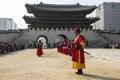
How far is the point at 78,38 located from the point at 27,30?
5077cm

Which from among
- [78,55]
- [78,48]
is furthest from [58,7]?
[78,55]

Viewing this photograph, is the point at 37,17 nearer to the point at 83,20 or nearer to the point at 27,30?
the point at 27,30

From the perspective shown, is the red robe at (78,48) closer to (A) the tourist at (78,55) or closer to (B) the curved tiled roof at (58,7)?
(A) the tourist at (78,55)

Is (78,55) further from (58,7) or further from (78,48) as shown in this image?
(58,7)

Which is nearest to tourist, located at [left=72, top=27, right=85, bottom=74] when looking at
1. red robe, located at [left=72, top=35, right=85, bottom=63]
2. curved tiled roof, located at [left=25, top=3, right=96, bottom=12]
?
red robe, located at [left=72, top=35, right=85, bottom=63]

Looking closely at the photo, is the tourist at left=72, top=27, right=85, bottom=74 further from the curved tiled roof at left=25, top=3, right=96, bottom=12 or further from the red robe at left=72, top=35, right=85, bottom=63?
the curved tiled roof at left=25, top=3, right=96, bottom=12

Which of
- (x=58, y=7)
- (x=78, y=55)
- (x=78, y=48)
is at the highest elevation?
(x=58, y=7)

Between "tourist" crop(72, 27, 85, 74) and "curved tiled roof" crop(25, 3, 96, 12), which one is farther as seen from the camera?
"curved tiled roof" crop(25, 3, 96, 12)

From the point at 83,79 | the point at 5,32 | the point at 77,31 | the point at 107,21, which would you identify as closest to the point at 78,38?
the point at 77,31

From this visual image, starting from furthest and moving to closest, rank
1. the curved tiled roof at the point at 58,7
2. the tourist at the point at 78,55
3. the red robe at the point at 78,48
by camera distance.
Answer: the curved tiled roof at the point at 58,7 → the red robe at the point at 78,48 → the tourist at the point at 78,55

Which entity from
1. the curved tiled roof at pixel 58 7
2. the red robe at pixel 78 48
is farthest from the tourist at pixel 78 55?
the curved tiled roof at pixel 58 7

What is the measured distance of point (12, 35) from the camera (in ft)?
203

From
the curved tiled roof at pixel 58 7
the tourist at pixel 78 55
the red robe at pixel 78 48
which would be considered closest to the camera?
the tourist at pixel 78 55

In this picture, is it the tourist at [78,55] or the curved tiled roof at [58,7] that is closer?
the tourist at [78,55]
